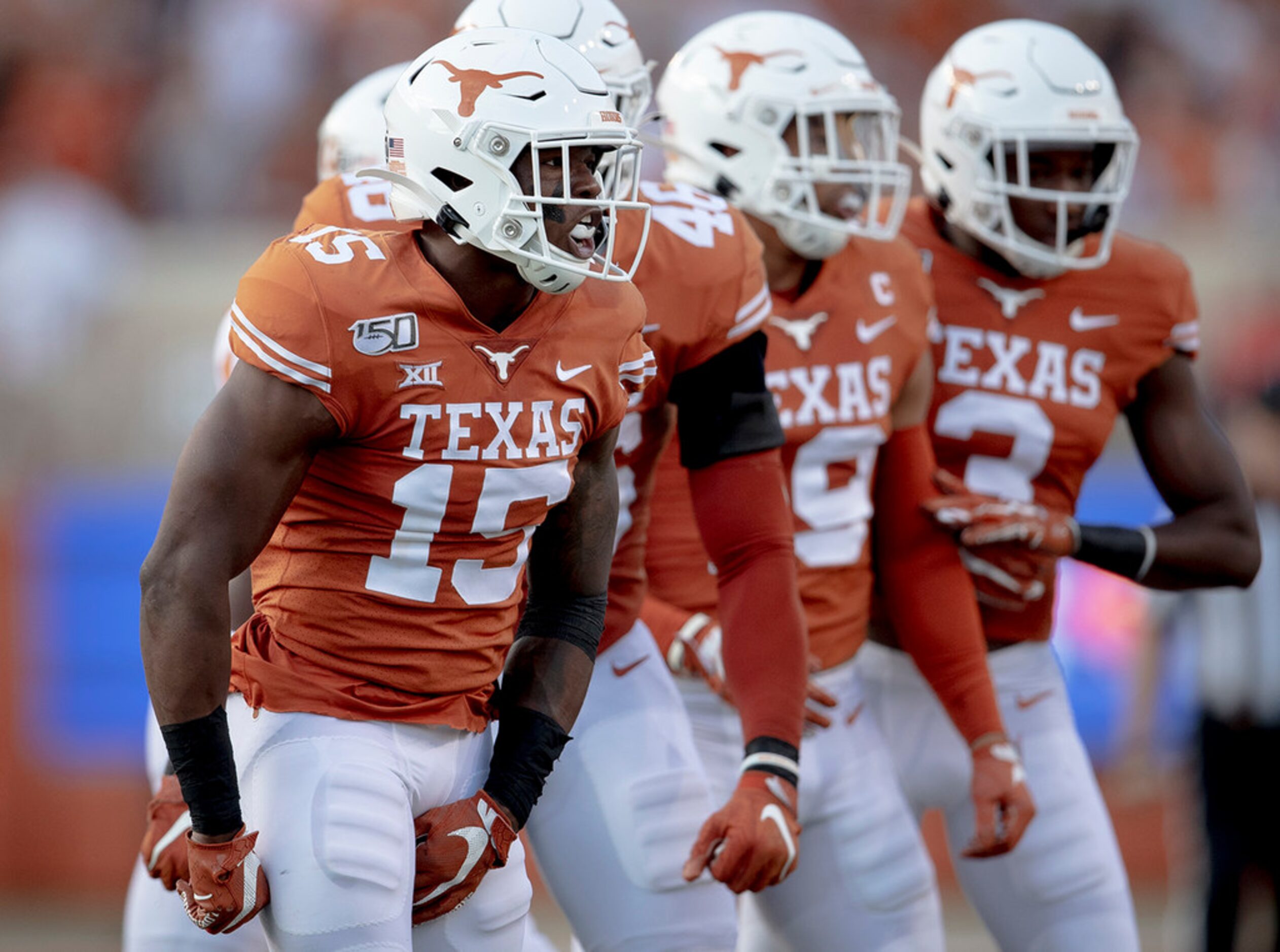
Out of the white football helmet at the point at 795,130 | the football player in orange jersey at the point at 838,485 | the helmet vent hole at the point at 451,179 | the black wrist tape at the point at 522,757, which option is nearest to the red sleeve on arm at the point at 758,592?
the football player in orange jersey at the point at 838,485

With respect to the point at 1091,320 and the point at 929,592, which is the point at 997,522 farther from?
the point at 1091,320

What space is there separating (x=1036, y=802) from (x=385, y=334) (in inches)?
75.0

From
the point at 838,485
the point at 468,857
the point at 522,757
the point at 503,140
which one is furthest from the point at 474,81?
the point at 838,485

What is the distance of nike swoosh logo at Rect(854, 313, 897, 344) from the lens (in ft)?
11.4

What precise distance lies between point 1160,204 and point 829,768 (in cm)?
605

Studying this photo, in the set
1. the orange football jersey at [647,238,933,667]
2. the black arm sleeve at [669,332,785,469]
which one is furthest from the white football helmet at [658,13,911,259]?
the black arm sleeve at [669,332,785,469]

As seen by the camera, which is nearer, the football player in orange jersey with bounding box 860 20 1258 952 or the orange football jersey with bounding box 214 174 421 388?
the orange football jersey with bounding box 214 174 421 388

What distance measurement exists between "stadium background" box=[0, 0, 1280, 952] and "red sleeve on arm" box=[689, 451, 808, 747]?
2.73 m

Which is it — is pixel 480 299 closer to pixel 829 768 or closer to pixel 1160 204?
pixel 829 768

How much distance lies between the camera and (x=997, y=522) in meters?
3.48

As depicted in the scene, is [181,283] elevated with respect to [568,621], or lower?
lower

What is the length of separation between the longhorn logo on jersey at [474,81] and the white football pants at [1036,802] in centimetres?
174

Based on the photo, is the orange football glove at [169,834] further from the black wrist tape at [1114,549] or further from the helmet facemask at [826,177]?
the black wrist tape at [1114,549]

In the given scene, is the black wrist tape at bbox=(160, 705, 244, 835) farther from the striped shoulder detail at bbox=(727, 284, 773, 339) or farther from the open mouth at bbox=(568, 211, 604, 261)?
the striped shoulder detail at bbox=(727, 284, 773, 339)
